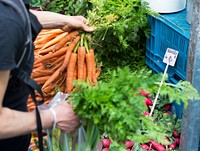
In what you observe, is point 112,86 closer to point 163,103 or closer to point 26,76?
point 26,76

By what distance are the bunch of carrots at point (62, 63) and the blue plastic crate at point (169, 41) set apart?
408 millimetres

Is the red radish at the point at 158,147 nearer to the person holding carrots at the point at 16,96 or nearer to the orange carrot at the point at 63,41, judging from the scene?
the orange carrot at the point at 63,41

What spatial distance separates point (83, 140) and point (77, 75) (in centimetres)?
110

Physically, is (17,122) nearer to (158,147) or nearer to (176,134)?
(158,147)

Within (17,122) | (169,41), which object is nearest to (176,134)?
(169,41)

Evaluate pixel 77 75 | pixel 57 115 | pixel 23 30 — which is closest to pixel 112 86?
pixel 57 115

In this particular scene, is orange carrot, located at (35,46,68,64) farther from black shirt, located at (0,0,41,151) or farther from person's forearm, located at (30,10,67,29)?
black shirt, located at (0,0,41,151)

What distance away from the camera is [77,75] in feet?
8.67

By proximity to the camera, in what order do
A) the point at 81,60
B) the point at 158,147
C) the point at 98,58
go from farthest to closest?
the point at 98,58 → the point at 81,60 → the point at 158,147

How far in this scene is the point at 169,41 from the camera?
2572 millimetres

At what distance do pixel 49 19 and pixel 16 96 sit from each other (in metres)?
0.61

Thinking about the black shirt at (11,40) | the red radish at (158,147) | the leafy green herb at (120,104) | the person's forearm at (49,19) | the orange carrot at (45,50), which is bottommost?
the red radish at (158,147)

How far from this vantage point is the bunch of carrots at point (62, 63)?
2.57 m

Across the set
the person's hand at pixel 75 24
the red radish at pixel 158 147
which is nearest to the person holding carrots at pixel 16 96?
the person's hand at pixel 75 24
